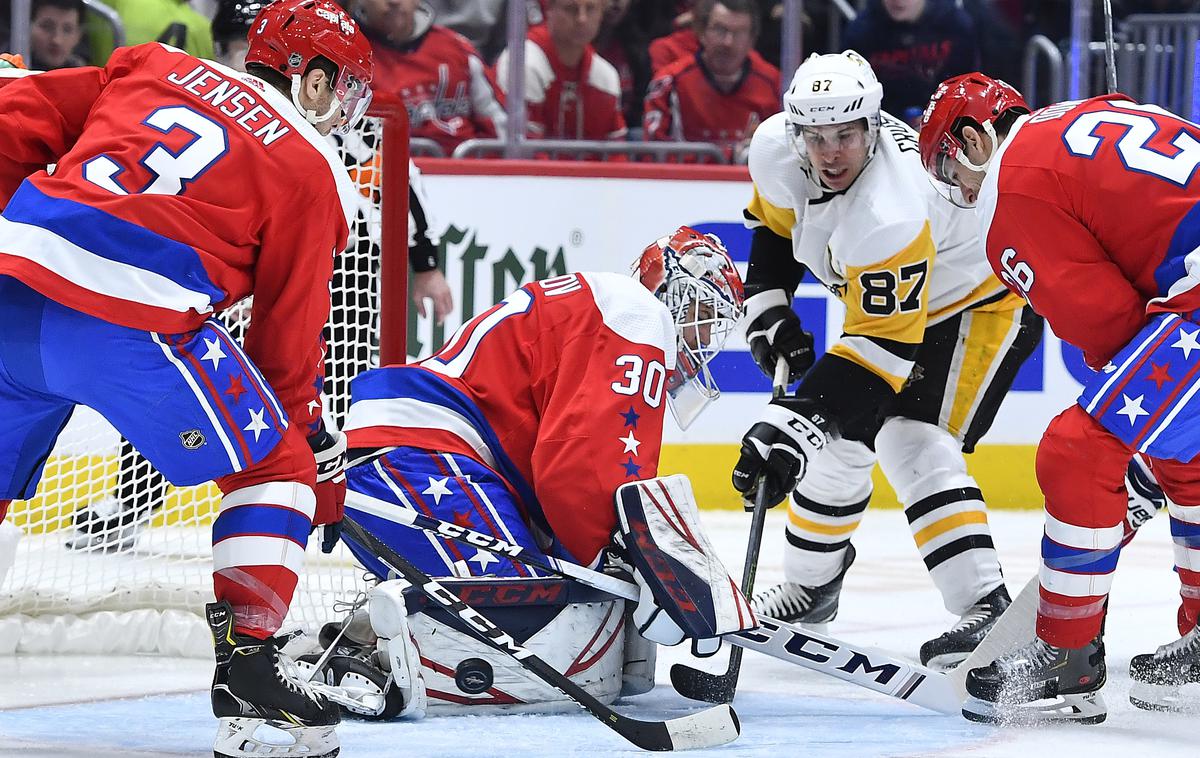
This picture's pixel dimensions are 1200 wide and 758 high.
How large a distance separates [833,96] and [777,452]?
0.64 metres

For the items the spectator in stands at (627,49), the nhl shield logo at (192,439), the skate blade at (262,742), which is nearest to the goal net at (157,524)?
the skate blade at (262,742)

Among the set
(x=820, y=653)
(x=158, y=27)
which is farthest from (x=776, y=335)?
(x=158, y=27)

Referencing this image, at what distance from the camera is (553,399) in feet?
8.43

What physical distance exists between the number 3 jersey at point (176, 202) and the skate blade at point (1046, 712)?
1.13 metres

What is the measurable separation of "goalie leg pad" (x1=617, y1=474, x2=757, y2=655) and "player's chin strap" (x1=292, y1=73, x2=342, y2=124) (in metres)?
0.68

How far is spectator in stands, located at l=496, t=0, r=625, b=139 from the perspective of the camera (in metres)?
5.23

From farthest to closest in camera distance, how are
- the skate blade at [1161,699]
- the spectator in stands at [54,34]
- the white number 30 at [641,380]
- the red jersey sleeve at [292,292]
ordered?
the spectator in stands at [54,34] → the skate blade at [1161,699] → the white number 30 at [641,380] → the red jersey sleeve at [292,292]

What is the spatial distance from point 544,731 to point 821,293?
3.02 m

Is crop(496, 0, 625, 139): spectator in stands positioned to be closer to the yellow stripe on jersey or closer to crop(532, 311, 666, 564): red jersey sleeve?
the yellow stripe on jersey

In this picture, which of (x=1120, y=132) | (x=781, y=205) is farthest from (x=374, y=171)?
(x=1120, y=132)

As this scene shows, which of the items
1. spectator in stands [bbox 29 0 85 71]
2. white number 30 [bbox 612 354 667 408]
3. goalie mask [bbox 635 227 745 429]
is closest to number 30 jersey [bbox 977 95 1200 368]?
goalie mask [bbox 635 227 745 429]

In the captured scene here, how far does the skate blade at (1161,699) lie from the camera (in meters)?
2.71

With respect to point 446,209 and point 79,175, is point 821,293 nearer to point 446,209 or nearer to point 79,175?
point 446,209

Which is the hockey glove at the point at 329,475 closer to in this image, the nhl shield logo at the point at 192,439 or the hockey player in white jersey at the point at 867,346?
the nhl shield logo at the point at 192,439
